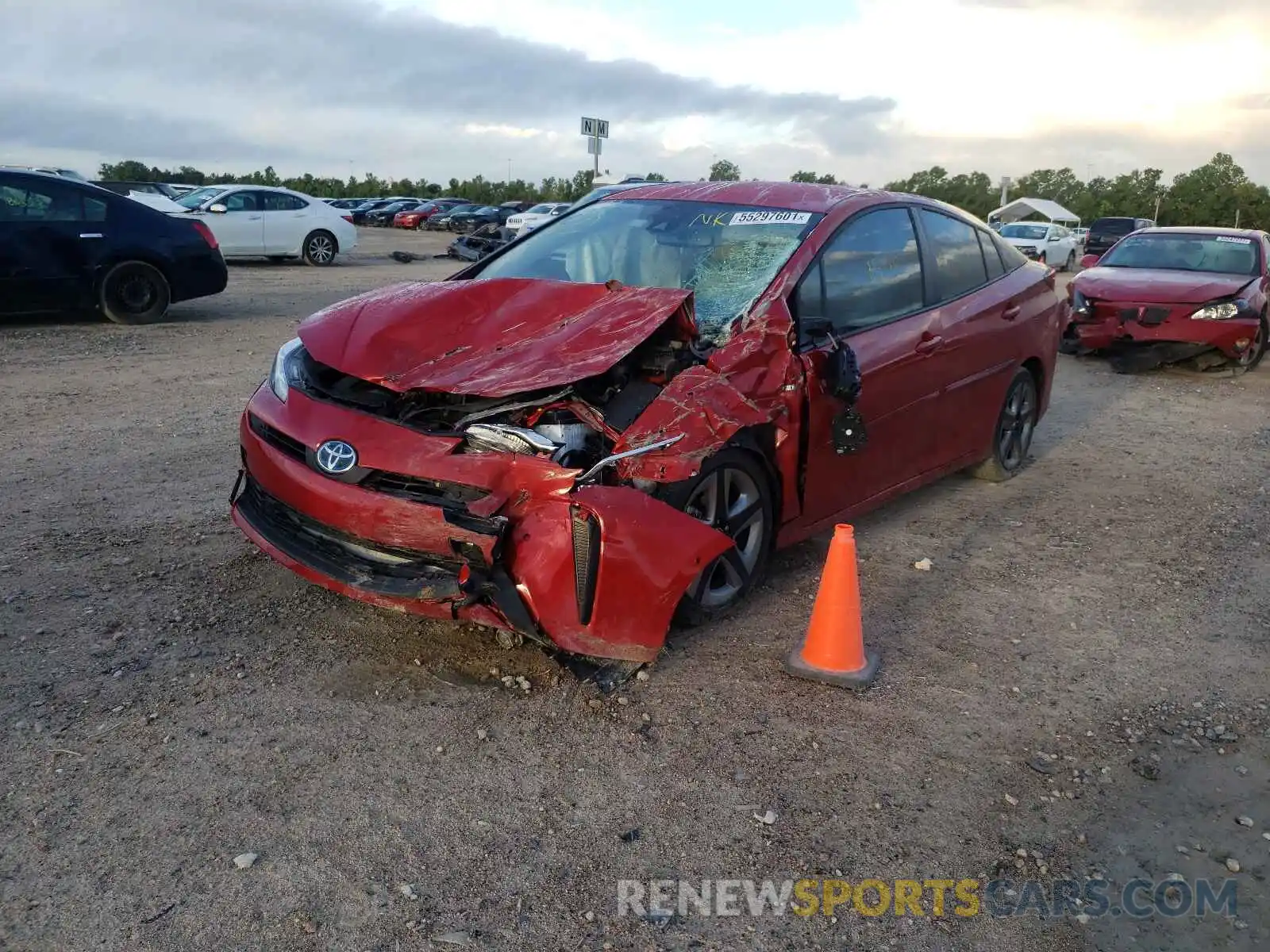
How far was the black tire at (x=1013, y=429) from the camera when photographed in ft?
20.0

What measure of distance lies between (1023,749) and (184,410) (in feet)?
19.6

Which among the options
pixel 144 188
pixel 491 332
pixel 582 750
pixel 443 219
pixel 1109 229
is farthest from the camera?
pixel 443 219

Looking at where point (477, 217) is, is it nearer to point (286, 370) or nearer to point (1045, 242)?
point (1045, 242)

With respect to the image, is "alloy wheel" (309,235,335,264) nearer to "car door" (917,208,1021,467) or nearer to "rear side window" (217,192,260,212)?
"rear side window" (217,192,260,212)

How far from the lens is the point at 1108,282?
1054 centimetres

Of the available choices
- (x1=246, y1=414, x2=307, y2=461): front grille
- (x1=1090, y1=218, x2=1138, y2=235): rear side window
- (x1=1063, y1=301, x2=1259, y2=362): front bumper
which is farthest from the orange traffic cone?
(x1=1090, y1=218, x2=1138, y2=235): rear side window

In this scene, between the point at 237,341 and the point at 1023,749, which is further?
the point at 237,341

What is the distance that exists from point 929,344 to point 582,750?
2775 mm

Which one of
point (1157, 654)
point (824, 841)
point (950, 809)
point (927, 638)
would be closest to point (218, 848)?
point (824, 841)

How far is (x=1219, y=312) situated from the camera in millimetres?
10023

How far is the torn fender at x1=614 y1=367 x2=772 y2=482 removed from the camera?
11.2ft

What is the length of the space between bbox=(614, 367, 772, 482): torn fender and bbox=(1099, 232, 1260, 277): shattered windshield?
9217mm

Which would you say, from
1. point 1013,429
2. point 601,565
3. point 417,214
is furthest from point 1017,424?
point 417,214

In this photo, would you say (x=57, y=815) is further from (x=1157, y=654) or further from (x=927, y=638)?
(x=1157, y=654)
